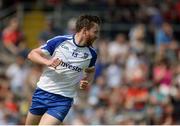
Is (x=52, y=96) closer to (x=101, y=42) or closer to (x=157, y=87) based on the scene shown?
(x=157, y=87)

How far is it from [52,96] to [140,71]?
641 cm

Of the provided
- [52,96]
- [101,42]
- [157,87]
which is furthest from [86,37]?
[101,42]

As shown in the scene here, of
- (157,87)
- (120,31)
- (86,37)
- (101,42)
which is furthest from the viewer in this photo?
(120,31)

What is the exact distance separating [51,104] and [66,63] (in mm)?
561

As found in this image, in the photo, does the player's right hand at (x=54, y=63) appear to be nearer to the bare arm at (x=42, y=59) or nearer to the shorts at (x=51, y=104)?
the bare arm at (x=42, y=59)

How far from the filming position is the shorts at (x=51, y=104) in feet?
30.7

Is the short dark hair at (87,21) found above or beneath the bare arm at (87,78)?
above

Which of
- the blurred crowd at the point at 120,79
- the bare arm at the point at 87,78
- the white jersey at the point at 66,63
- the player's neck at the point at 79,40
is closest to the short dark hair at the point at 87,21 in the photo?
the player's neck at the point at 79,40

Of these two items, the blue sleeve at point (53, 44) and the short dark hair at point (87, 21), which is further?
the blue sleeve at point (53, 44)

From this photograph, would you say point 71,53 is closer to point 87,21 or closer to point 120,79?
point 87,21

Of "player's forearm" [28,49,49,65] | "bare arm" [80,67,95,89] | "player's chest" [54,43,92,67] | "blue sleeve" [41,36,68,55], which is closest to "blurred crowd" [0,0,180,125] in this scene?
"bare arm" [80,67,95,89]

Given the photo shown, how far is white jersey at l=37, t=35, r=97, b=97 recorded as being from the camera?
368 inches

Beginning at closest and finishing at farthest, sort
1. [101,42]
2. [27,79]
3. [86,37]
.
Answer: [86,37]
[27,79]
[101,42]

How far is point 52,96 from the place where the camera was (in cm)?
946
